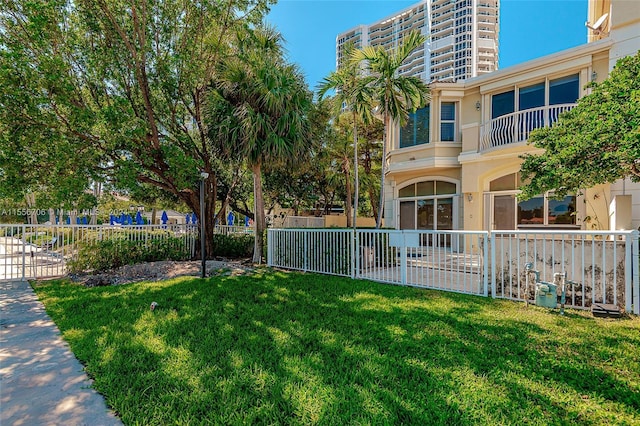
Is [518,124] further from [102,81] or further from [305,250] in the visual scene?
[102,81]

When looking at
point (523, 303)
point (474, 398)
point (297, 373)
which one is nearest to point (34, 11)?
point (297, 373)

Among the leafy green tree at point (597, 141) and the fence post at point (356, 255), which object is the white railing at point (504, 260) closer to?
the fence post at point (356, 255)

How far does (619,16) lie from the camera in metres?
9.05

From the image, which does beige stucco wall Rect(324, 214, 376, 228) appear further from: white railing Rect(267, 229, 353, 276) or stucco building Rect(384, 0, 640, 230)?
white railing Rect(267, 229, 353, 276)

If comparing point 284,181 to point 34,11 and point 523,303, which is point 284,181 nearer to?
point 34,11

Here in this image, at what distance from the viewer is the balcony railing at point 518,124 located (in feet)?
31.8

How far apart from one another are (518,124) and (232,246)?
11.6m

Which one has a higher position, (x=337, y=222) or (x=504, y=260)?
(x=337, y=222)

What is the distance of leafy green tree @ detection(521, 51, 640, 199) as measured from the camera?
4836 millimetres

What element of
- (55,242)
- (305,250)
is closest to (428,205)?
(305,250)

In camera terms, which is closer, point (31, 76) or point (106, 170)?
point (31, 76)

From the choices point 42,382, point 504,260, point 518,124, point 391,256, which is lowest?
point 42,382

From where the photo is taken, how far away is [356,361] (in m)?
3.36

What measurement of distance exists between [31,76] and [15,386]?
7840 mm
